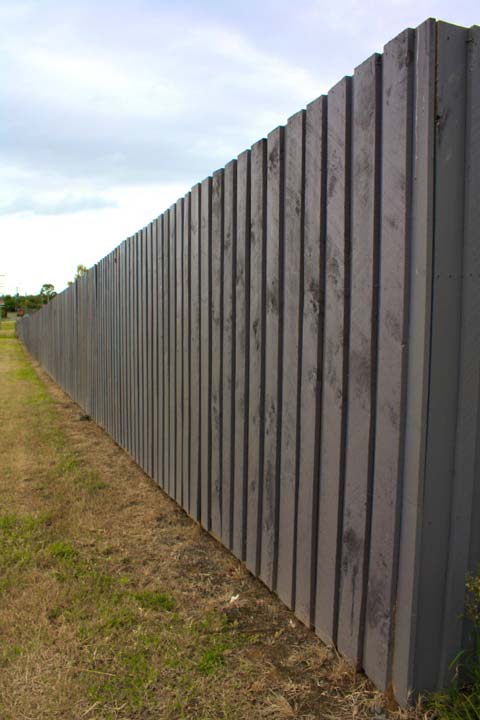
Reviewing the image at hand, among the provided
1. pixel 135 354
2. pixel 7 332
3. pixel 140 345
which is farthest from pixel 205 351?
pixel 7 332

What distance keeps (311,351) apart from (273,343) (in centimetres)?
38

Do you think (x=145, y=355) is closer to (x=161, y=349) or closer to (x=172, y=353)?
(x=161, y=349)

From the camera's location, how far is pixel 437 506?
1801 mm

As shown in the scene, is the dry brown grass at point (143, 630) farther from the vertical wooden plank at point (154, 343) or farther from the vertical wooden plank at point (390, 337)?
the vertical wooden plank at point (154, 343)

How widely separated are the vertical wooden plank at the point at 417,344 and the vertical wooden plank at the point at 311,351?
55 centimetres

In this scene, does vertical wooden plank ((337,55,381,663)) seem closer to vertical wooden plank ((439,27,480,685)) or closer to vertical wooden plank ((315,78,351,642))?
vertical wooden plank ((315,78,351,642))

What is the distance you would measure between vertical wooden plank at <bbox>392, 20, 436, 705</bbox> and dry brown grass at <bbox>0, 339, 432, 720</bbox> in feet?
1.11

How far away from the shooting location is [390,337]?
73.3 inches

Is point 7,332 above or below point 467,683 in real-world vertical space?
below

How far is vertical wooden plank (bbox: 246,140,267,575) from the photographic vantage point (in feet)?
9.18

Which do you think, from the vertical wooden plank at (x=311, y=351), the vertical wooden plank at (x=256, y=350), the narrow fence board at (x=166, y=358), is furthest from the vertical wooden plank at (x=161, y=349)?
the vertical wooden plank at (x=311, y=351)

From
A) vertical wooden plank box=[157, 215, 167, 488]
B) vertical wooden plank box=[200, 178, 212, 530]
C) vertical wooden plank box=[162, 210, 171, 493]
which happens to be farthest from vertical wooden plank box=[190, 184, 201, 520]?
vertical wooden plank box=[157, 215, 167, 488]

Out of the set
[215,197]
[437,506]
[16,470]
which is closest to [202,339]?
[215,197]

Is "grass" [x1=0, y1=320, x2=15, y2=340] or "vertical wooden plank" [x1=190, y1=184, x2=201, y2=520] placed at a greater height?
"vertical wooden plank" [x1=190, y1=184, x2=201, y2=520]
